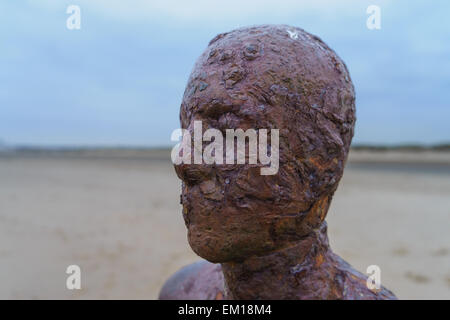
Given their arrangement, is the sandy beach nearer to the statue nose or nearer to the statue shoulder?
the statue shoulder

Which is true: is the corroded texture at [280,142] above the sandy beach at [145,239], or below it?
above

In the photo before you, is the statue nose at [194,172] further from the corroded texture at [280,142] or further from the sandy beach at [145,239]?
the sandy beach at [145,239]

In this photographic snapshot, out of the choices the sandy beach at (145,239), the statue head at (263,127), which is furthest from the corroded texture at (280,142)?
the sandy beach at (145,239)

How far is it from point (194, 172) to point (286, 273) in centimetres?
76

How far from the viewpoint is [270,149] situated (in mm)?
1641

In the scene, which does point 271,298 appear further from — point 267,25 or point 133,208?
point 133,208

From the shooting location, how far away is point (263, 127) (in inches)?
64.6

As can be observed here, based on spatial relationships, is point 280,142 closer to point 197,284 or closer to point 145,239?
point 197,284

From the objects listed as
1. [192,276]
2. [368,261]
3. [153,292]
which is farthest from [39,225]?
[368,261]

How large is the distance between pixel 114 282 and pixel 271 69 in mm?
4046

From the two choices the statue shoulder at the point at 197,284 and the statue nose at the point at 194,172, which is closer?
the statue nose at the point at 194,172

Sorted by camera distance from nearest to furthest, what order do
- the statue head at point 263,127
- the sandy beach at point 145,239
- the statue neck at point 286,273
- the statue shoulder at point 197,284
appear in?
the statue head at point 263,127, the statue neck at point 286,273, the statue shoulder at point 197,284, the sandy beach at point 145,239

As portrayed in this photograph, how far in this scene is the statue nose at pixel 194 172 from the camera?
5.49 feet

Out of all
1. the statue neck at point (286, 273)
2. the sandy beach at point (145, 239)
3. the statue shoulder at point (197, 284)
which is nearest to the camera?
the statue neck at point (286, 273)
